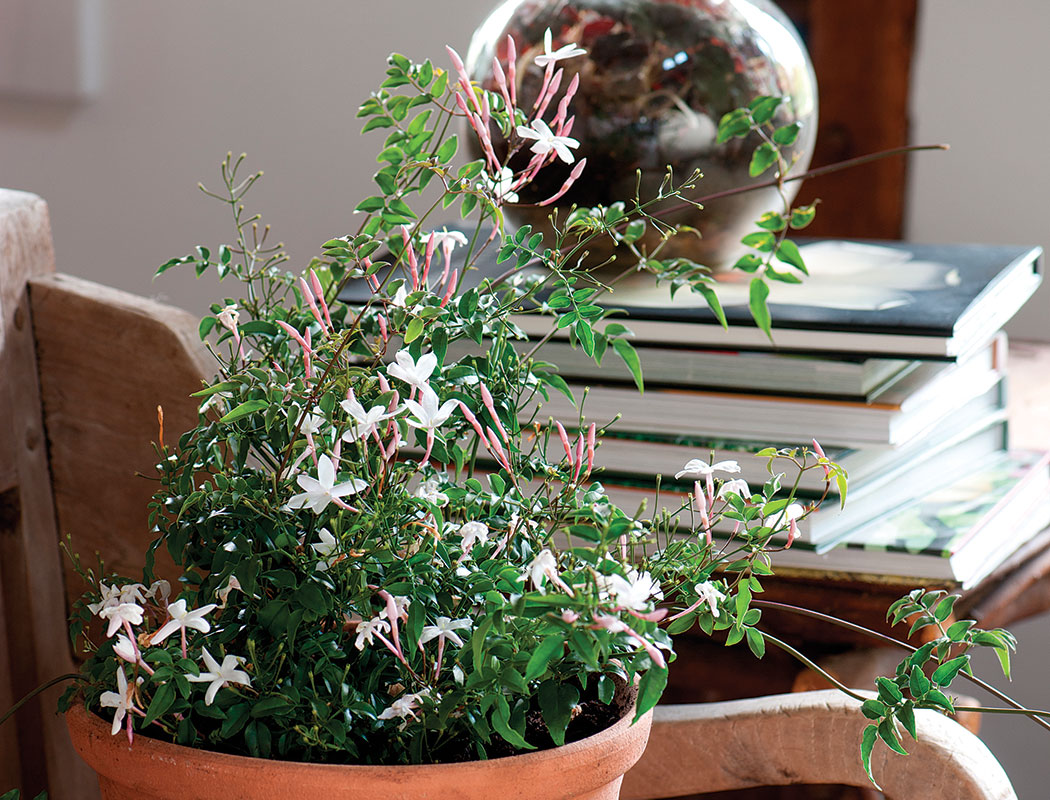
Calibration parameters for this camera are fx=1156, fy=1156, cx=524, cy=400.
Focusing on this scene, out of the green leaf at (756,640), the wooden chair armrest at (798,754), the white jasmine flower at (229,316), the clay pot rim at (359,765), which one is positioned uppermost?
the white jasmine flower at (229,316)

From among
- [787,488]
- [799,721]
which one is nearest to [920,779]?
[799,721]

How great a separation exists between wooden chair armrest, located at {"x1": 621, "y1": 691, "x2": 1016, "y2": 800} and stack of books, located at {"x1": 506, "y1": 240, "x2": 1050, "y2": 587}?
0.42 feet

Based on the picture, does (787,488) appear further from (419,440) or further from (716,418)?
(419,440)

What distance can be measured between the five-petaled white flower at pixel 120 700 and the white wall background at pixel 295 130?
1324 millimetres

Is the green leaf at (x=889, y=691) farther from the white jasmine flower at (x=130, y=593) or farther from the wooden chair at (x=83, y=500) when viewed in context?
the white jasmine flower at (x=130, y=593)

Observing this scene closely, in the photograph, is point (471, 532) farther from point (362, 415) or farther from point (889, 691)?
point (889, 691)

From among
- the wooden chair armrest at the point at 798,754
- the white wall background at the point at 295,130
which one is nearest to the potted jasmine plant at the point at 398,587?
Result: the wooden chair armrest at the point at 798,754

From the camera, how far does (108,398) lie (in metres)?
0.64

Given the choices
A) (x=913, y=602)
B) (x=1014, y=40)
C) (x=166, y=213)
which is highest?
(x=1014, y=40)

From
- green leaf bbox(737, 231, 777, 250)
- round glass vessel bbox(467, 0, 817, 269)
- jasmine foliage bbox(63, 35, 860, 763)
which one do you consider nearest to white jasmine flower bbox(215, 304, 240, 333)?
jasmine foliage bbox(63, 35, 860, 763)

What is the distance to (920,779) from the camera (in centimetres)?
52

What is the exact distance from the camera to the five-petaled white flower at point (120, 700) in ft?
1.25

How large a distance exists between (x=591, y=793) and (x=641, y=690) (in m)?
0.08

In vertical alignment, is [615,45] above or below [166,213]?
above
